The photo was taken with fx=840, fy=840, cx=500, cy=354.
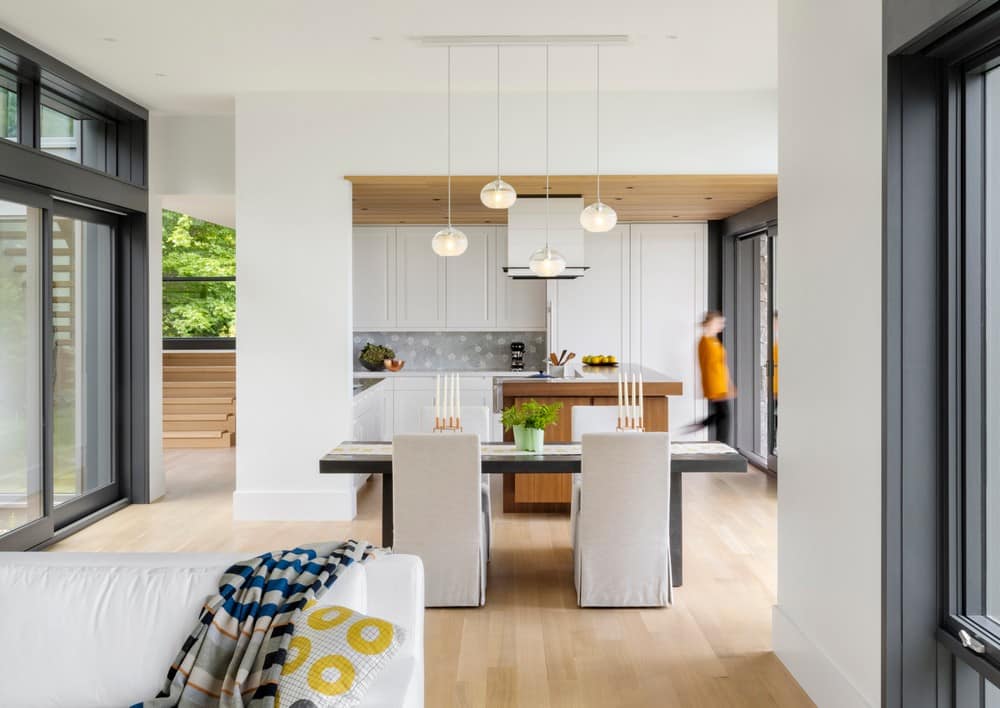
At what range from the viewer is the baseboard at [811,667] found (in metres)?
2.73

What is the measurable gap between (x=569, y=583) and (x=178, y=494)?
375 centimetres

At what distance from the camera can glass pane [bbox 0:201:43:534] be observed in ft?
15.4

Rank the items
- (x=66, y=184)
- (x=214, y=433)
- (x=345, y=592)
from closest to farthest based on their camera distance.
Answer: (x=345, y=592), (x=66, y=184), (x=214, y=433)

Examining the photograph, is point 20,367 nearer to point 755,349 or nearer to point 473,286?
point 473,286

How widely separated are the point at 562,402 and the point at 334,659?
414 centimetres

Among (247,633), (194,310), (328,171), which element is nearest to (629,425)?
(328,171)

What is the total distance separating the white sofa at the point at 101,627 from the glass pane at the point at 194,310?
9.35 m

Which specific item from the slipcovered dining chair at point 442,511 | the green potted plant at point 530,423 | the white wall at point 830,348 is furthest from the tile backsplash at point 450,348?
the white wall at point 830,348

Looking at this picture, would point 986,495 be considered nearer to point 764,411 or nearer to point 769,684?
point 769,684

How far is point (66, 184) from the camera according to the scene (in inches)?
203

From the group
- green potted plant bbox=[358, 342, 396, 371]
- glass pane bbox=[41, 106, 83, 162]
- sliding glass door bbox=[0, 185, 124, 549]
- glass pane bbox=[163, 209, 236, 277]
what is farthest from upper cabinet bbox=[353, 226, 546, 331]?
glass pane bbox=[163, 209, 236, 277]

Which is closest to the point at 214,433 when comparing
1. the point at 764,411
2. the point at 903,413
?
the point at 764,411

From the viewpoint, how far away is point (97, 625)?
2.15m

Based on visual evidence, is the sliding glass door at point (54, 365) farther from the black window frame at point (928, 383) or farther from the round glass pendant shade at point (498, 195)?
the black window frame at point (928, 383)
